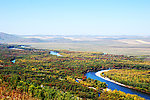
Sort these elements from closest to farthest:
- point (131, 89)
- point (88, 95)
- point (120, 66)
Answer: point (88, 95) < point (131, 89) < point (120, 66)

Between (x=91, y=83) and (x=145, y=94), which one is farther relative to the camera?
(x=91, y=83)

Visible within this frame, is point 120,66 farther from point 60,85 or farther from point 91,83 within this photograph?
point 60,85

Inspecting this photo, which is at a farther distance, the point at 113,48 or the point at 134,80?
the point at 113,48

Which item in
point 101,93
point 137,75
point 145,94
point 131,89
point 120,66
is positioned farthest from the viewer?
point 120,66

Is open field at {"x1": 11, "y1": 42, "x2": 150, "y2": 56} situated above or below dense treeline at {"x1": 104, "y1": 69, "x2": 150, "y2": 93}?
above

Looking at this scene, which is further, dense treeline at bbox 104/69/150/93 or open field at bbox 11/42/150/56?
open field at bbox 11/42/150/56

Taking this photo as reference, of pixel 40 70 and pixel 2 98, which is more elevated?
pixel 2 98

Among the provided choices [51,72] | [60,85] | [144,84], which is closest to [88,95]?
[60,85]

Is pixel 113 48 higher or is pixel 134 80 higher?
pixel 113 48

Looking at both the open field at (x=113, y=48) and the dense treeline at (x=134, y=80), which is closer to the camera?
the dense treeline at (x=134, y=80)

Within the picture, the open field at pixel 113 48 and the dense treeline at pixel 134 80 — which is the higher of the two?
the open field at pixel 113 48

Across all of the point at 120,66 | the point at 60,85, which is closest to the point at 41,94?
the point at 60,85
